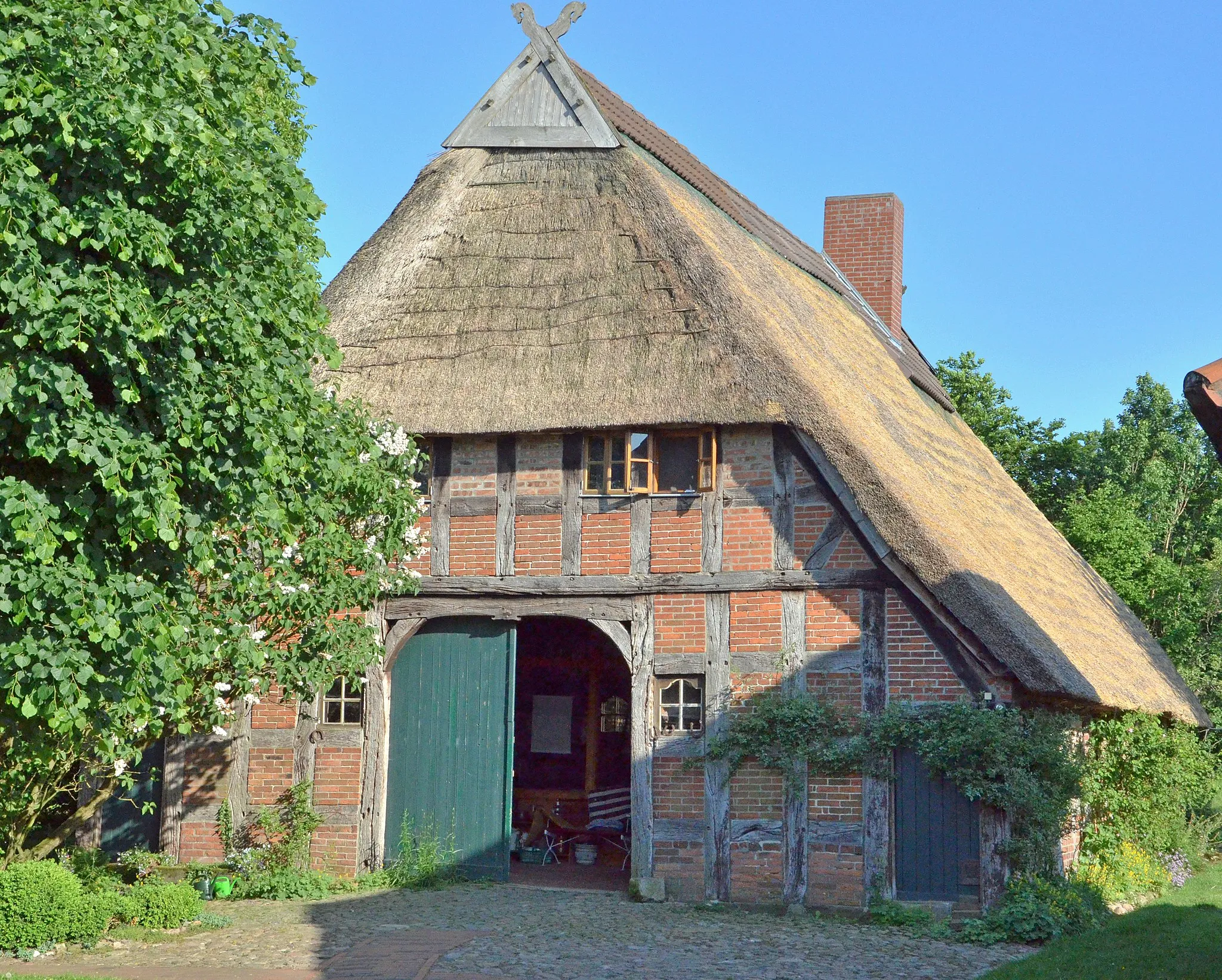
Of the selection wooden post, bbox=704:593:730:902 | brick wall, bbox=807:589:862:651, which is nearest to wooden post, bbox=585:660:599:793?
wooden post, bbox=704:593:730:902

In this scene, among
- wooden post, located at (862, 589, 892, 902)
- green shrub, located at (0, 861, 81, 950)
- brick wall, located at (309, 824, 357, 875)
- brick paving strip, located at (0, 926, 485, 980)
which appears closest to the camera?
brick paving strip, located at (0, 926, 485, 980)

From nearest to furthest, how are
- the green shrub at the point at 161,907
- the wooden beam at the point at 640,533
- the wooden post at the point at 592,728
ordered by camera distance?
the green shrub at the point at 161,907 → the wooden beam at the point at 640,533 → the wooden post at the point at 592,728

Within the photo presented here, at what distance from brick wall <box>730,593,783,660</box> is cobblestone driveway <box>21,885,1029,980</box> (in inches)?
90.7

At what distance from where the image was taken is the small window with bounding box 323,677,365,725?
1326cm

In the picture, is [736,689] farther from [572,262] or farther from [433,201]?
[433,201]

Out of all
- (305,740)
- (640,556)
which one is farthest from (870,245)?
(305,740)

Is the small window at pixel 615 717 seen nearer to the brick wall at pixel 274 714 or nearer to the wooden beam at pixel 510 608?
the wooden beam at pixel 510 608

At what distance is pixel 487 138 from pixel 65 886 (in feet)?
29.7

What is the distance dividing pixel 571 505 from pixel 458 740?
101 inches

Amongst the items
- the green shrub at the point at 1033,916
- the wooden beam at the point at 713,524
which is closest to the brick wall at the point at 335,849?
the wooden beam at the point at 713,524

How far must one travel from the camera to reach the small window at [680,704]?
488 inches

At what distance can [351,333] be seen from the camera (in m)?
14.0

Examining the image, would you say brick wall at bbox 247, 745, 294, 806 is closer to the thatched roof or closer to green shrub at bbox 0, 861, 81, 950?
green shrub at bbox 0, 861, 81, 950

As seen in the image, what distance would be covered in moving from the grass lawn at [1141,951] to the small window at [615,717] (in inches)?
271
